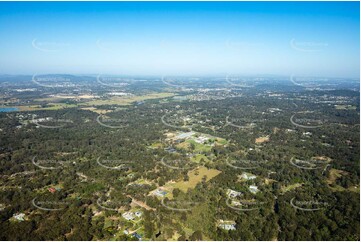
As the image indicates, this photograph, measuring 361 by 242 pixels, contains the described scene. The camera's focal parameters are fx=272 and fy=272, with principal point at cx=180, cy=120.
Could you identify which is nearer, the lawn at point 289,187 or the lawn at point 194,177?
the lawn at point 289,187

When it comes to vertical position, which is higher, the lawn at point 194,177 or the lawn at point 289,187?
the lawn at point 194,177

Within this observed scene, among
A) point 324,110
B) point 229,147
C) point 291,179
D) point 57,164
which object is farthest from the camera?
point 324,110

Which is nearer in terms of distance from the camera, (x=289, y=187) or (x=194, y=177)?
(x=289, y=187)

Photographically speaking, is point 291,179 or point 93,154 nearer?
point 291,179

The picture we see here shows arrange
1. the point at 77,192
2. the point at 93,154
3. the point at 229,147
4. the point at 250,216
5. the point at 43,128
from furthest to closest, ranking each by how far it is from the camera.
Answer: the point at 43,128 → the point at 229,147 → the point at 93,154 → the point at 77,192 → the point at 250,216

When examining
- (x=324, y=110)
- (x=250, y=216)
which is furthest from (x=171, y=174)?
(x=324, y=110)

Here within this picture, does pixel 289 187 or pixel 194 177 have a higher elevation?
pixel 194 177

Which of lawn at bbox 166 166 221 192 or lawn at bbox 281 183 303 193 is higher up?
lawn at bbox 166 166 221 192

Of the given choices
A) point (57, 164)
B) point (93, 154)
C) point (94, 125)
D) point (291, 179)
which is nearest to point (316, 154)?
point (291, 179)

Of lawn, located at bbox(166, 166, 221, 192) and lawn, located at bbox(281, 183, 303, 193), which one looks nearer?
lawn, located at bbox(281, 183, 303, 193)

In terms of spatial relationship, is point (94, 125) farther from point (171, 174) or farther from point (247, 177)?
point (247, 177)
